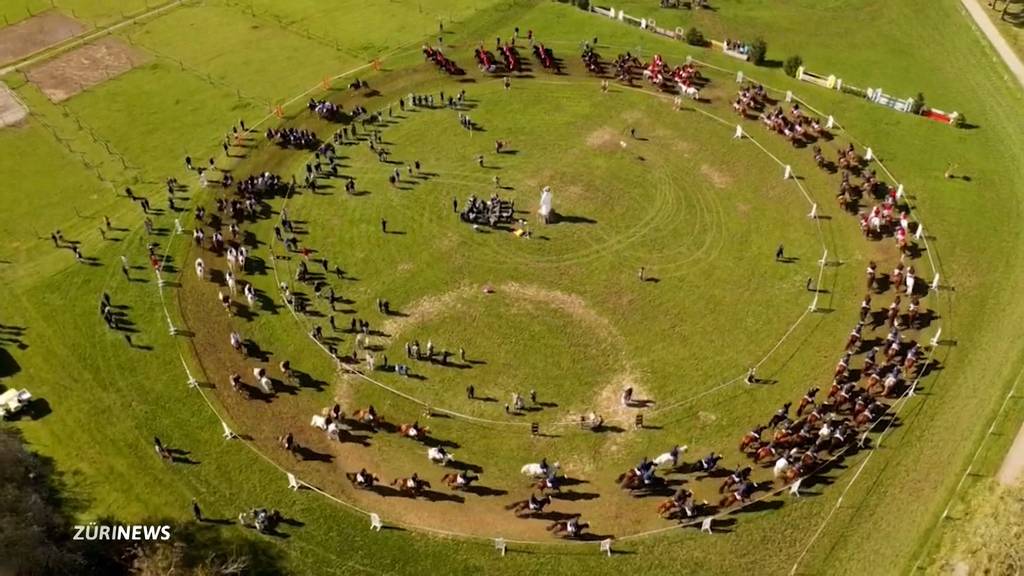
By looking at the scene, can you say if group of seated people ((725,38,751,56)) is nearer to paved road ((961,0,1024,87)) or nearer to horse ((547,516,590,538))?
paved road ((961,0,1024,87))

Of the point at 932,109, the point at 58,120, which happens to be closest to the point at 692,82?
the point at 932,109

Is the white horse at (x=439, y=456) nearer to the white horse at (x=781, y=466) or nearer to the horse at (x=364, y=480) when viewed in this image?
the horse at (x=364, y=480)

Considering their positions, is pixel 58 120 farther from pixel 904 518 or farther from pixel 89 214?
pixel 904 518

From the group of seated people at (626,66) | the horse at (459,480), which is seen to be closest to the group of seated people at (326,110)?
the group of seated people at (626,66)

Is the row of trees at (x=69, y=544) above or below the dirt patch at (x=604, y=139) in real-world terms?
below

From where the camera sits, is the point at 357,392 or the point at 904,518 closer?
the point at 904,518

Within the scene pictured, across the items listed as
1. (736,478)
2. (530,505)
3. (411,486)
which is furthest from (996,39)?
(411,486)

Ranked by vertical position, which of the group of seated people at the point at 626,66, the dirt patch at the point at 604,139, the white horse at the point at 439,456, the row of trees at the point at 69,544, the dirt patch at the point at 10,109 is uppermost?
the group of seated people at the point at 626,66
